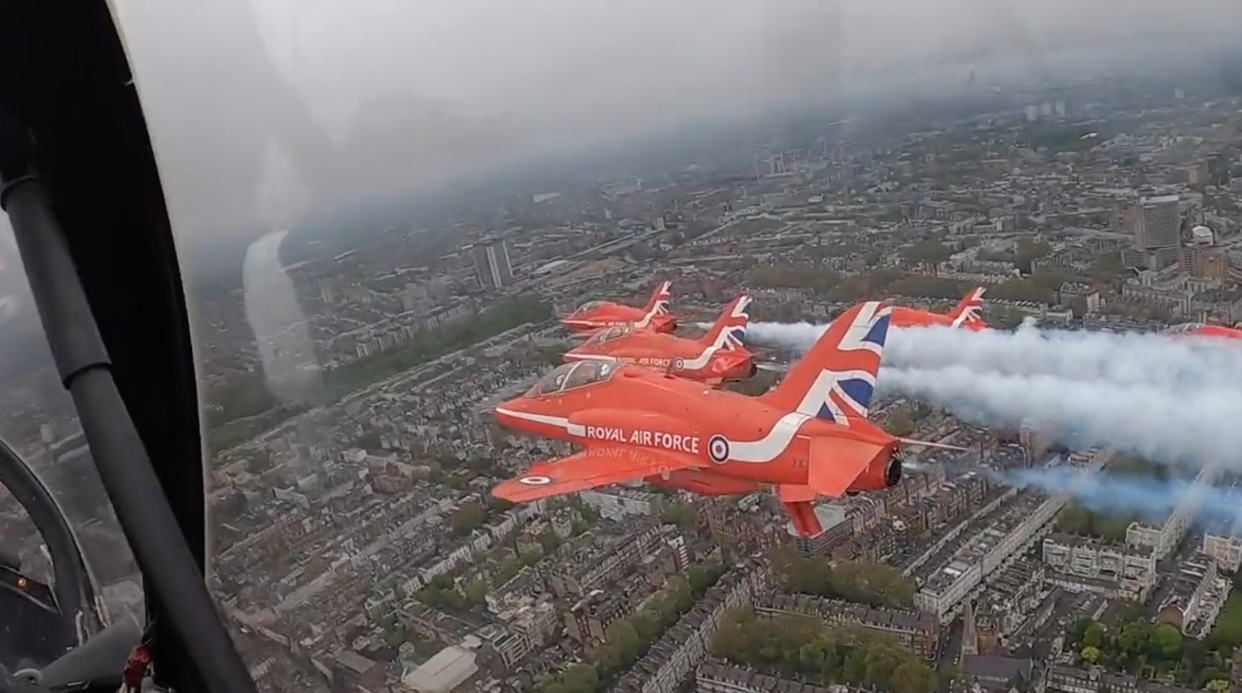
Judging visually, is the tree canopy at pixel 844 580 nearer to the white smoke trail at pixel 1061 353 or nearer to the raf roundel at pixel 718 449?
the raf roundel at pixel 718 449

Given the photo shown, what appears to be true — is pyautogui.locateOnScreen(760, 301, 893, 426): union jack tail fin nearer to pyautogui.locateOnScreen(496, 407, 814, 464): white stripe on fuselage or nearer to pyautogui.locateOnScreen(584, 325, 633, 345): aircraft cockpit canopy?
pyautogui.locateOnScreen(496, 407, 814, 464): white stripe on fuselage

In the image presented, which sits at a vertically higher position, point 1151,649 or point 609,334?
point 609,334

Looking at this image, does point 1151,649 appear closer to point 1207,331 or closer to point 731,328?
point 1207,331

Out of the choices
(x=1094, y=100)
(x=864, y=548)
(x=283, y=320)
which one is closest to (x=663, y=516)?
(x=864, y=548)

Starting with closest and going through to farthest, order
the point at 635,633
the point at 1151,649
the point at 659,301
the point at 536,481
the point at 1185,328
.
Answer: the point at 1151,649, the point at 635,633, the point at 536,481, the point at 1185,328, the point at 659,301

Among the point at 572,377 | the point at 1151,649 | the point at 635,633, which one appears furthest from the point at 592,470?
the point at 1151,649

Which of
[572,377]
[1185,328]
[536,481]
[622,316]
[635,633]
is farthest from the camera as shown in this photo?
[622,316]

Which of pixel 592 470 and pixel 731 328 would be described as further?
pixel 731 328

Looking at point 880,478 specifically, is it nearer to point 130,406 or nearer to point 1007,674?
point 1007,674

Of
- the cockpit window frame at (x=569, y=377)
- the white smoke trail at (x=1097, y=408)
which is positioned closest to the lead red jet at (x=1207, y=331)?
the white smoke trail at (x=1097, y=408)

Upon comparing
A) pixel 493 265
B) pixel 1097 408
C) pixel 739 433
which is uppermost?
pixel 493 265
